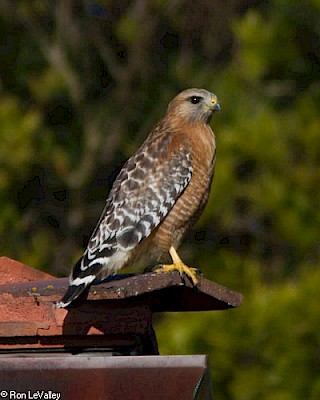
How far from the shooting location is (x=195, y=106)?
5906mm

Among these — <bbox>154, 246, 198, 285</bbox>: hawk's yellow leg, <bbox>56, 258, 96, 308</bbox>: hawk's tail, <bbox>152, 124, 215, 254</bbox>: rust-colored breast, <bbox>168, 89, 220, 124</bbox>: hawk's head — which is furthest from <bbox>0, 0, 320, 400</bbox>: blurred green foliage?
<bbox>56, 258, 96, 308</bbox>: hawk's tail

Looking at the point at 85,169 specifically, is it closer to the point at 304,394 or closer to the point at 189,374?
the point at 304,394

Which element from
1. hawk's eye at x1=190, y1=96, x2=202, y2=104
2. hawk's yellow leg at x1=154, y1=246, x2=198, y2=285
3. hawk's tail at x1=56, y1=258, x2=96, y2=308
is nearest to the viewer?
hawk's tail at x1=56, y1=258, x2=96, y2=308

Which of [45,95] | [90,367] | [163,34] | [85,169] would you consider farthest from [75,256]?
[90,367]

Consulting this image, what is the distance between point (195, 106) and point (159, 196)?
744 mm

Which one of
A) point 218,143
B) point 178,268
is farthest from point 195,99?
point 218,143

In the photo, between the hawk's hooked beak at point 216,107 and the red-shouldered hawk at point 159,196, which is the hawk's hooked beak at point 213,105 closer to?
the hawk's hooked beak at point 216,107

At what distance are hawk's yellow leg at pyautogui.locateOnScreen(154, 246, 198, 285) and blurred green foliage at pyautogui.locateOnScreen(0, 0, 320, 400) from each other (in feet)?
8.70

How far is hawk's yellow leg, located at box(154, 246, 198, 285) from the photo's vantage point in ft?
13.4


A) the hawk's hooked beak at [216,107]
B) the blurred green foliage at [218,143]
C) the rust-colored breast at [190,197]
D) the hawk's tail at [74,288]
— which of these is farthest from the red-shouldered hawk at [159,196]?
the blurred green foliage at [218,143]

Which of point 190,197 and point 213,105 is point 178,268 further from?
point 213,105

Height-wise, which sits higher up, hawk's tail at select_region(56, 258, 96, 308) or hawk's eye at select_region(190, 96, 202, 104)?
hawk's eye at select_region(190, 96, 202, 104)

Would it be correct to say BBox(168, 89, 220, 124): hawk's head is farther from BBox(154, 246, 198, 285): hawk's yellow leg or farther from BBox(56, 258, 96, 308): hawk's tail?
BBox(56, 258, 96, 308): hawk's tail

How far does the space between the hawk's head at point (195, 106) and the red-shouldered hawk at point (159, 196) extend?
4 cm
